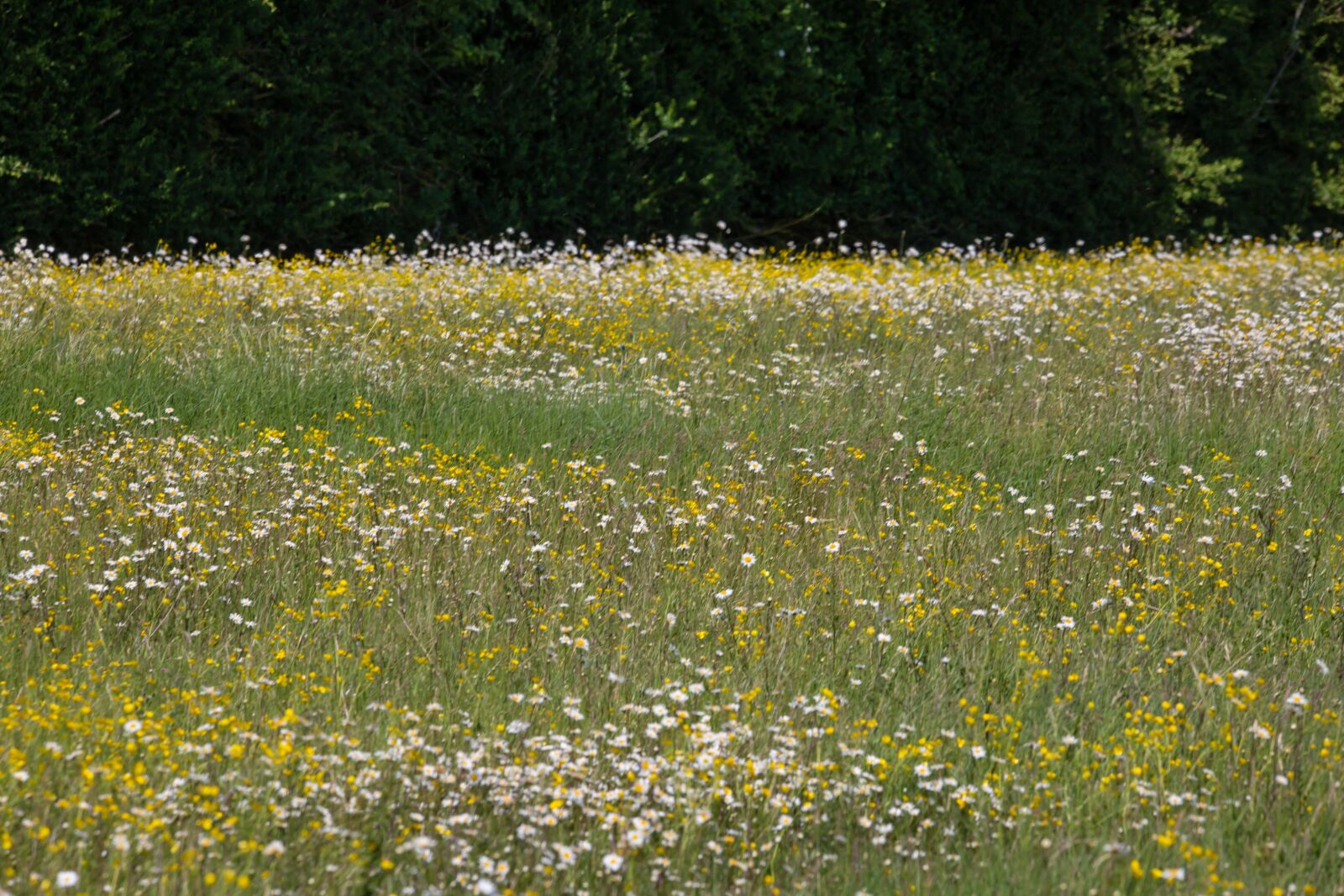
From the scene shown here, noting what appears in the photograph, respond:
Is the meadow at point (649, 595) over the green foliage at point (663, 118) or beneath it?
beneath

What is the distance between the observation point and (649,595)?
4.46 m

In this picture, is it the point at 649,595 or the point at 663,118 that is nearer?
the point at 649,595

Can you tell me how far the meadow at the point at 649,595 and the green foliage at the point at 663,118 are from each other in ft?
6.62

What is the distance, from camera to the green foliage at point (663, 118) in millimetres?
10297

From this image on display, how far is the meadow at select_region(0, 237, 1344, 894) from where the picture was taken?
297 centimetres

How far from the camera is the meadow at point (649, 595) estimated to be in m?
2.97

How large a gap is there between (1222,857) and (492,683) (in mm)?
1943

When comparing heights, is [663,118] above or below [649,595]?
above

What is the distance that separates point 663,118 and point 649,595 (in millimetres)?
9354

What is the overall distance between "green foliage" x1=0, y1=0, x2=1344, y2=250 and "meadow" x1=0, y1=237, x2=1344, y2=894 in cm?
202

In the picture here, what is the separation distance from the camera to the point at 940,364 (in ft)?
25.7

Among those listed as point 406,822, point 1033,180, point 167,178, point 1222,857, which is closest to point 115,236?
point 167,178

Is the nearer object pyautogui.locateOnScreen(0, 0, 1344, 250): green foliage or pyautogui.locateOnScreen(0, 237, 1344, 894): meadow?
pyautogui.locateOnScreen(0, 237, 1344, 894): meadow

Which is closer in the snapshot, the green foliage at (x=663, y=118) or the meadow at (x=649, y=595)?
the meadow at (x=649, y=595)
